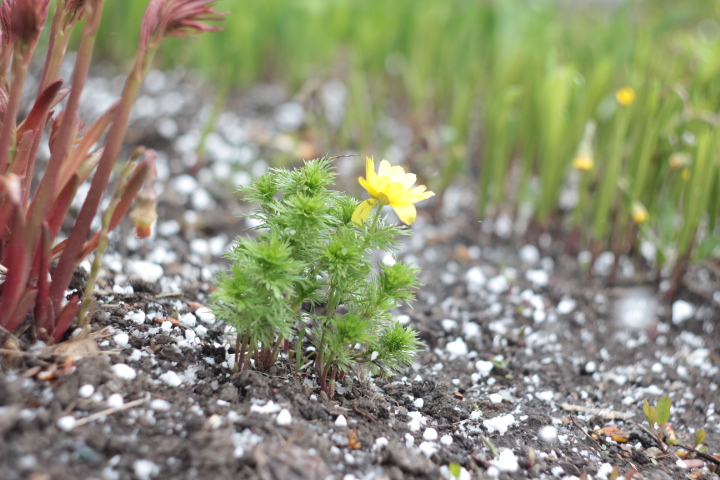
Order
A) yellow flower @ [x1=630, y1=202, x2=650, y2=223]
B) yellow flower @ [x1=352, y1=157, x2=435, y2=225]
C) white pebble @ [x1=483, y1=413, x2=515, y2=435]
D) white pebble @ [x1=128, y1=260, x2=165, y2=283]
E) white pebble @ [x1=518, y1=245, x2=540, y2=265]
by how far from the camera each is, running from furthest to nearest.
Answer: white pebble @ [x1=518, y1=245, x2=540, y2=265], yellow flower @ [x1=630, y1=202, x2=650, y2=223], white pebble @ [x1=128, y1=260, x2=165, y2=283], white pebble @ [x1=483, y1=413, x2=515, y2=435], yellow flower @ [x1=352, y1=157, x2=435, y2=225]

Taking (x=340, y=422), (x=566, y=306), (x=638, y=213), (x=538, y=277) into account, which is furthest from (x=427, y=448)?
(x=638, y=213)

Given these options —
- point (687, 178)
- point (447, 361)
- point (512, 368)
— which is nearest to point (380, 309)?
point (447, 361)

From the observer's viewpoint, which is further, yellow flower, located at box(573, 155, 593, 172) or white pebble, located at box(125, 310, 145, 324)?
yellow flower, located at box(573, 155, 593, 172)

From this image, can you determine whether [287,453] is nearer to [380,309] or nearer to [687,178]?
[380,309]

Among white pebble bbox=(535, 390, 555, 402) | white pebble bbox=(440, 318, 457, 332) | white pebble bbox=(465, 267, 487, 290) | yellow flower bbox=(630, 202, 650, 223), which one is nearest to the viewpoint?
white pebble bbox=(535, 390, 555, 402)

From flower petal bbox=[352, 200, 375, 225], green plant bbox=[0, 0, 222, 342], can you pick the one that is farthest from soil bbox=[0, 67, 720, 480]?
flower petal bbox=[352, 200, 375, 225]

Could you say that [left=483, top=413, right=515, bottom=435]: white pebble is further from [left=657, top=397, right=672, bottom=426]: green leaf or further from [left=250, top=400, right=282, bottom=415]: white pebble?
[left=250, top=400, right=282, bottom=415]: white pebble

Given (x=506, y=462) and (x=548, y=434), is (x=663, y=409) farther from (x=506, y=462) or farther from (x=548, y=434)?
(x=506, y=462)

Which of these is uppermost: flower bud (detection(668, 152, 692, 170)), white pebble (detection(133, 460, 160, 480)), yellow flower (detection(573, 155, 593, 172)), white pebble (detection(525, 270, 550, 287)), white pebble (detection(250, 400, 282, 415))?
flower bud (detection(668, 152, 692, 170))
